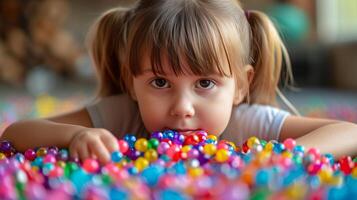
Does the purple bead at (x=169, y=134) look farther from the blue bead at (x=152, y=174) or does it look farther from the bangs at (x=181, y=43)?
the blue bead at (x=152, y=174)

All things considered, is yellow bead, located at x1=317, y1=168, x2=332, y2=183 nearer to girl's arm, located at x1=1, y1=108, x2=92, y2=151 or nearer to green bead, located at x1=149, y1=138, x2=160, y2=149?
green bead, located at x1=149, y1=138, x2=160, y2=149

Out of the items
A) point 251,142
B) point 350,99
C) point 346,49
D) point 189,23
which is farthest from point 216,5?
point 346,49

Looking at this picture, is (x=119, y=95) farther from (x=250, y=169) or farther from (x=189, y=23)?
(x=250, y=169)

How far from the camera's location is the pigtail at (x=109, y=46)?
127cm

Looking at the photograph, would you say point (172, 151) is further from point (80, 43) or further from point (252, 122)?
point (80, 43)

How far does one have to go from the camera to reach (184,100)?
3.33 feet

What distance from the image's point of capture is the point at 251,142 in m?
0.93

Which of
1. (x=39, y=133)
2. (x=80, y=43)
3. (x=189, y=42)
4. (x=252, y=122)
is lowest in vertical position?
(x=80, y=43)

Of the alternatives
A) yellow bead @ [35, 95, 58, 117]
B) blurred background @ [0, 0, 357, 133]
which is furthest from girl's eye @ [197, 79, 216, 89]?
blurred background @ [0, 0, 357, 133]

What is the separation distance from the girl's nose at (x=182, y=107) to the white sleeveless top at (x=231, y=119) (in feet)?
0.80

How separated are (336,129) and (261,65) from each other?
247 mm

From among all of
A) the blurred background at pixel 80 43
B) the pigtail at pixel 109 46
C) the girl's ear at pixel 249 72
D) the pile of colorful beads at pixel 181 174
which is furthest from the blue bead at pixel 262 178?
the blurred background at pixel 80 43

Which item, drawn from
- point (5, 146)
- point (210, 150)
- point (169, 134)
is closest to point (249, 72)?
point (169, 134)

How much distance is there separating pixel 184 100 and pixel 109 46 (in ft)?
1.15
